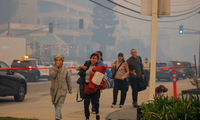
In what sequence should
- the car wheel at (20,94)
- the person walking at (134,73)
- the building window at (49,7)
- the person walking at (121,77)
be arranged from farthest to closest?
the building window at (49,7) < the car wheel at (20,94) < the person walking at (134,73) < the person walking at (121,77)

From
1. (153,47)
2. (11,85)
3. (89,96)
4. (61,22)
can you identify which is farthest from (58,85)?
(61,22)

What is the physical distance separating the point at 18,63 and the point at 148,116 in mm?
20098

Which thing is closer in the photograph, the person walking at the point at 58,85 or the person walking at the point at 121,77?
the person walking at the point at 58,85

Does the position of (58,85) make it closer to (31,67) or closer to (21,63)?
(21,63)

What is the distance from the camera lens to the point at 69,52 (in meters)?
124

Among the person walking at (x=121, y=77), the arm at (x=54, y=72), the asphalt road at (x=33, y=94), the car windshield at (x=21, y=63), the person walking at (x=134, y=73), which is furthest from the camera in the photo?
the car windshield at (x=21, y=63)

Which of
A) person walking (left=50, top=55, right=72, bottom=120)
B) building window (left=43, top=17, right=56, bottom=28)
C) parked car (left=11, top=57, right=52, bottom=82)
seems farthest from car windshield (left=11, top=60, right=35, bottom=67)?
building window (left=43, top=17, right=56, bottom=28)

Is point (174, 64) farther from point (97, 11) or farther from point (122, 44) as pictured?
point (122, 44)

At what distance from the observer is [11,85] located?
12062 millimetres

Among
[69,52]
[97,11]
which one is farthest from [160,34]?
[69,52]

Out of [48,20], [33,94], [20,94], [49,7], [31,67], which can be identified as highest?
[49,7]

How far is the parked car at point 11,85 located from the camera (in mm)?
11703

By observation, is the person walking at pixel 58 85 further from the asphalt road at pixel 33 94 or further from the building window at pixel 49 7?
the building window at pixel 49 7

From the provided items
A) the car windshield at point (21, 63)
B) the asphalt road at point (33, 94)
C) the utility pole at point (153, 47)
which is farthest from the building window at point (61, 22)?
the utility pole at point (153, 47)
